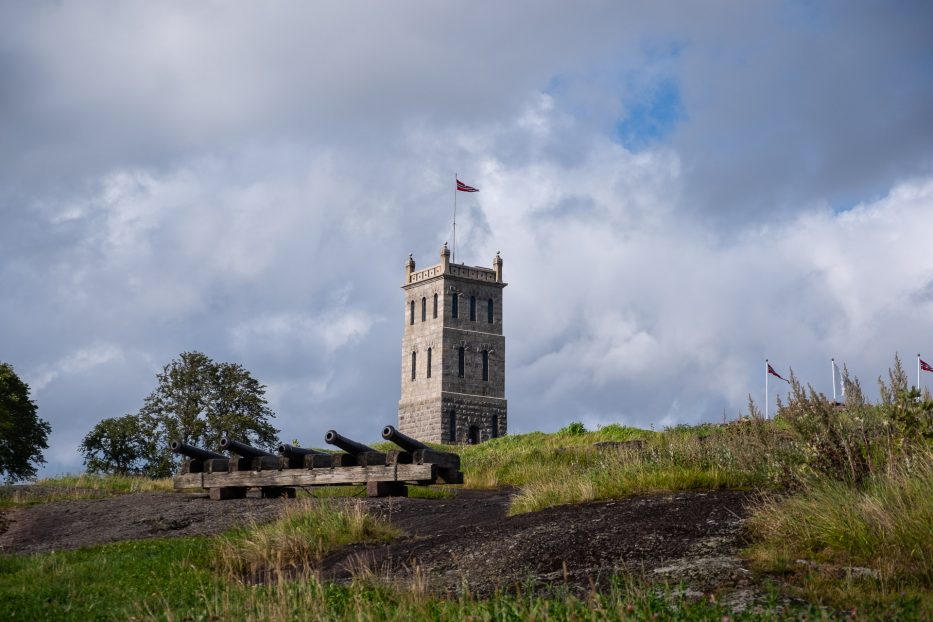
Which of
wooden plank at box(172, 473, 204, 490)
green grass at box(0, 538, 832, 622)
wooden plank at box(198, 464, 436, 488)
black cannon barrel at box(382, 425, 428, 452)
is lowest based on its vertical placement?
green grass at box(0, 538, 832, 622)

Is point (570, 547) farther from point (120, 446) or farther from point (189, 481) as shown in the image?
point (120, 446)

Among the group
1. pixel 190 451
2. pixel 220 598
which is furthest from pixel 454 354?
pixel 220 598

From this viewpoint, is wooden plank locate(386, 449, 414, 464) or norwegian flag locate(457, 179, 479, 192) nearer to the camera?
wooden plank locate(386, 449, 414, 464)

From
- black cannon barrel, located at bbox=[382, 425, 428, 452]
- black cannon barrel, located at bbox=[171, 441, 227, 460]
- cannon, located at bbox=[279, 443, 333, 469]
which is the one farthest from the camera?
black cannon barrel, located at bbox=[171, 441, 227, 460]

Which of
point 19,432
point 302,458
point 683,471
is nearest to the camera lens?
point 683,471

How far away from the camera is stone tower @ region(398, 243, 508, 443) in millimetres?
63219

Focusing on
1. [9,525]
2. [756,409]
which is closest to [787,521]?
[756,409]

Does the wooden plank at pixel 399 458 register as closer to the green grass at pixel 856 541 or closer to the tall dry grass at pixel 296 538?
the tall dry grass at pixel 296 538

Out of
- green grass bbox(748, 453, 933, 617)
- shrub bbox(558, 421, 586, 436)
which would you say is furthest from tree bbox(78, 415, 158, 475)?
green grass bbox(748, 453, 933, 617)

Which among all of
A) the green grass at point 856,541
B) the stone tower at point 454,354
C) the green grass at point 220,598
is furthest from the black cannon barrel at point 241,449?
the stone tower at point 454,354

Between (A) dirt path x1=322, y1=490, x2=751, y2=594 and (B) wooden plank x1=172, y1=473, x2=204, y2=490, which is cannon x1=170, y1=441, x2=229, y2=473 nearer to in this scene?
(B) wooden plank x1=172, y1=473, x2=204, y2=490

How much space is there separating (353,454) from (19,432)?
21651 millimetres

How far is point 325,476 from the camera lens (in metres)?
17.6

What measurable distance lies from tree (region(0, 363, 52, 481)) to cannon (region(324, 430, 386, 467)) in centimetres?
1945
